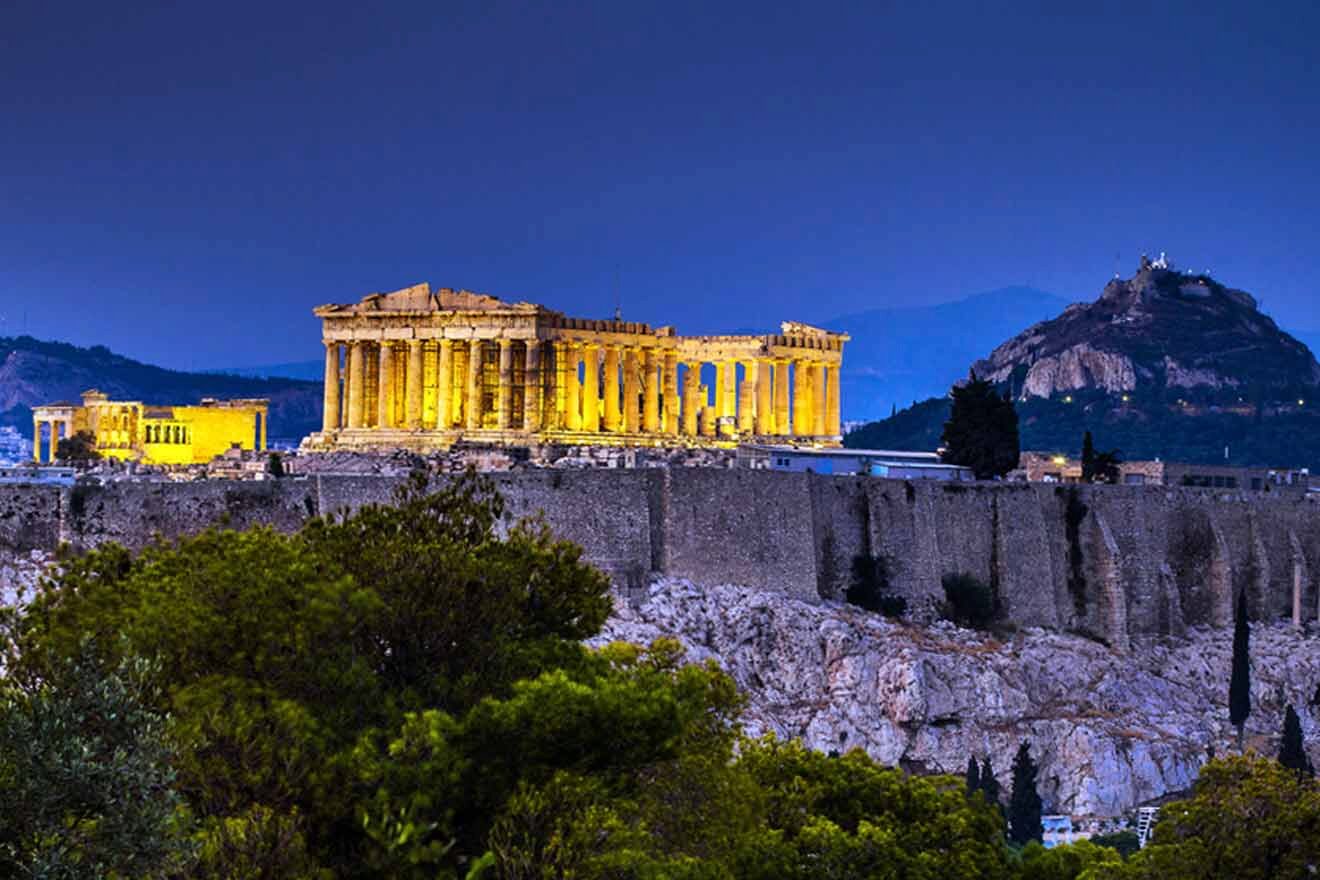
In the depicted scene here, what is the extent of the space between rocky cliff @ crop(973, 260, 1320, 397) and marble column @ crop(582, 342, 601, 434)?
65702 mm

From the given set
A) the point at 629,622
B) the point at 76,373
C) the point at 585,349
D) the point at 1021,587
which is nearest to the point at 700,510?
the point at 629,622

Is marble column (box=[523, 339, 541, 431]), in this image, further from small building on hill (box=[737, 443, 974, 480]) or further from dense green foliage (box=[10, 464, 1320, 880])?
dense green foliage (box=[10, 464, 1320, 880])

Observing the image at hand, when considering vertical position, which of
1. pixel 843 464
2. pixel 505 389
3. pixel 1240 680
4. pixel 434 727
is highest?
pixel 505 389

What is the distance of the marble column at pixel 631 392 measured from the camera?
68.4 metres

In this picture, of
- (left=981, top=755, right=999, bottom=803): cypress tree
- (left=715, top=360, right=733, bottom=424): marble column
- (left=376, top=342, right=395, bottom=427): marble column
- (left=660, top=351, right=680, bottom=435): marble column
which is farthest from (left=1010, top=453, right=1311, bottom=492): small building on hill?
(left=981, top=755, right=999, bottom=803): cypress tree

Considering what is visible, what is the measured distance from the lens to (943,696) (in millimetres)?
50219

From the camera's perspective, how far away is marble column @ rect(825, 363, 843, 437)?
76.0 metres

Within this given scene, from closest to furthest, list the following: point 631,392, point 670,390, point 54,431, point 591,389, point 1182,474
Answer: point 591,389 → point 631,392 → point 670,390 → point 1182,474 → point 54,431

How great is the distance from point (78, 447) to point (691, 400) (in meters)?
20.7

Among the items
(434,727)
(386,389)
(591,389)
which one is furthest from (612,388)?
(434,727)

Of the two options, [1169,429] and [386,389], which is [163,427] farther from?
[1169,429]

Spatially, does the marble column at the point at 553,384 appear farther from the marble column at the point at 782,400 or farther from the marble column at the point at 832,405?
the marble column at the point at 832,405

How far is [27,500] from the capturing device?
42438 mm

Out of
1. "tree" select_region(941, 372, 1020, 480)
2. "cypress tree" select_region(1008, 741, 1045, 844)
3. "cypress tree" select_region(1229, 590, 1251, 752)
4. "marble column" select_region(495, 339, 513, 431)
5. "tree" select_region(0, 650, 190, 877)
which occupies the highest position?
"marble column" select_region(495, 339, 513, 431)
